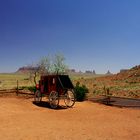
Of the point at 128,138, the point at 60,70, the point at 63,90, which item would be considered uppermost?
the point at 60,70

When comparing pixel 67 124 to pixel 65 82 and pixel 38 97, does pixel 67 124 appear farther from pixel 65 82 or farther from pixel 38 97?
pixel 38 97

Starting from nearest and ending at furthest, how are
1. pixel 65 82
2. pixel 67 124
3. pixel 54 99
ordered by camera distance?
pixel 67 124 < pixel 54 99 < pixel 65 82

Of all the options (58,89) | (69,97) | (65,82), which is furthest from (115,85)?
(58,89)

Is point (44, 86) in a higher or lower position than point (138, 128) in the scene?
higher

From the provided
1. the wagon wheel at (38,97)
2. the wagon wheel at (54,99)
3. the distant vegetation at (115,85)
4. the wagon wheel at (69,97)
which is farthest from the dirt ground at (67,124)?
the distant vegetation at (115,85)

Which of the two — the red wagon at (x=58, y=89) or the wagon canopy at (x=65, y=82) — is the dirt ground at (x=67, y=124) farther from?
the wagon canopy at (x=65, y=82)

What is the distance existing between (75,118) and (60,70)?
4955cm

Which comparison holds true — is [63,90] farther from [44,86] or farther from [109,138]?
[109,138]

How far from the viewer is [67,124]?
45.3 ft

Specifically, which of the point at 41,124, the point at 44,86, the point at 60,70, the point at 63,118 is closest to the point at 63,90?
the point at 44,86

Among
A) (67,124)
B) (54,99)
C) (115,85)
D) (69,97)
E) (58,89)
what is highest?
(115,85)

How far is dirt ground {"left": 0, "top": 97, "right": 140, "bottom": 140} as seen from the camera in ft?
37.8

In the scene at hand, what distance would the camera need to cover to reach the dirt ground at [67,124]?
11.5 m

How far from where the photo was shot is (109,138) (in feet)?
36.4
